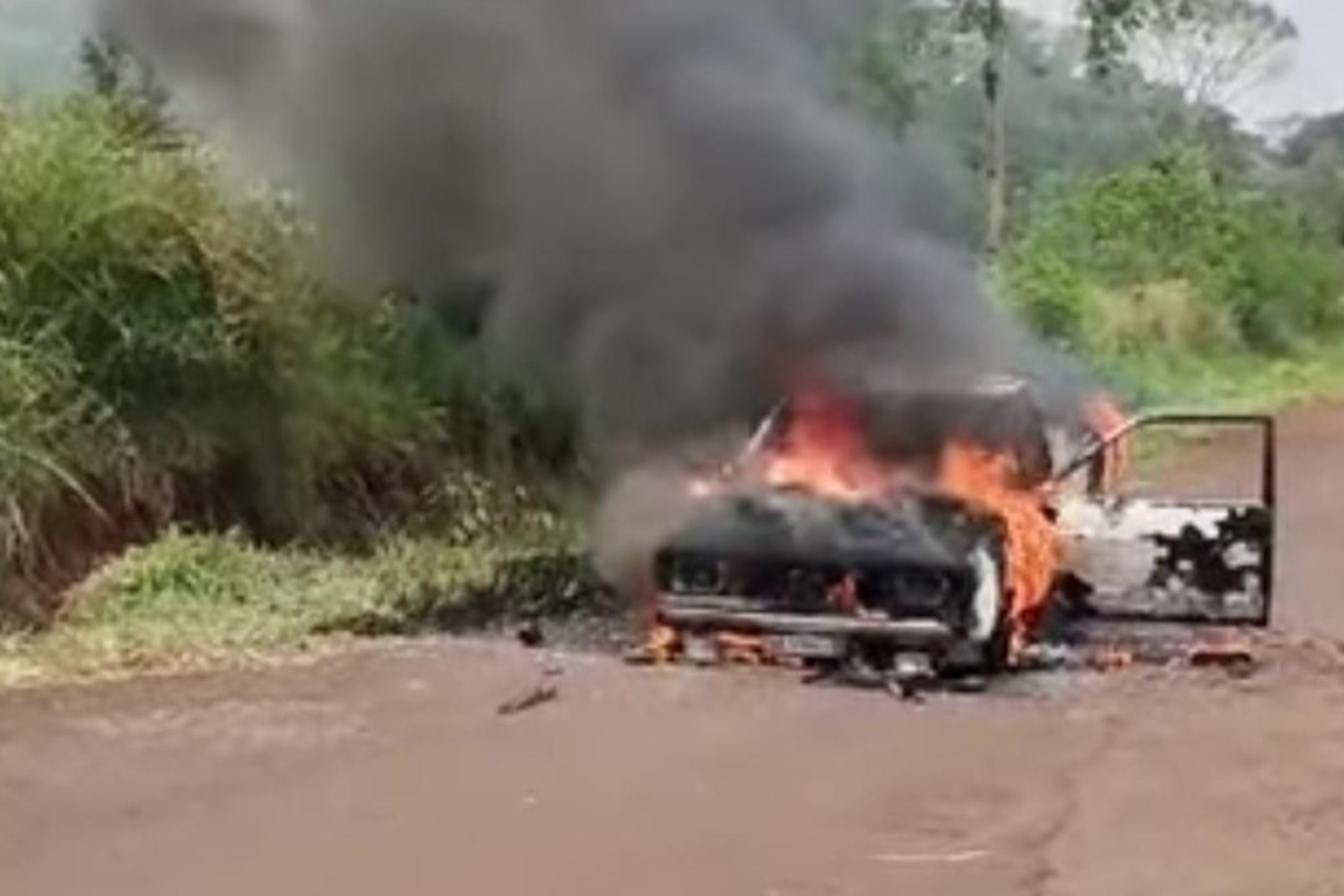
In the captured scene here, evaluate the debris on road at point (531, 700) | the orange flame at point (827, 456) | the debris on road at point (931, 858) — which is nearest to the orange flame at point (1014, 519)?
the orange flame at point (827, 456)

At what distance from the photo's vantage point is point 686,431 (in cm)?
1508

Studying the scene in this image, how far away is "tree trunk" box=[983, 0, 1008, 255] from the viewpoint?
26031 mm

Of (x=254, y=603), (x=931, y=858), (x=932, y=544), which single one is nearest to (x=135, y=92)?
(x=254, y=603)

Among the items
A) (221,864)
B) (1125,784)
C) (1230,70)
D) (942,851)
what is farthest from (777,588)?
(1230,70)

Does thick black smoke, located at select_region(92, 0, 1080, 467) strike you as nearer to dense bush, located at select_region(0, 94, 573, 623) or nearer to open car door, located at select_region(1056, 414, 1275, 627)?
dense bush, located at select_region(0, 94, 573, 623)

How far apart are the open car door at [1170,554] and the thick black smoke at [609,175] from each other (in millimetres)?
1622

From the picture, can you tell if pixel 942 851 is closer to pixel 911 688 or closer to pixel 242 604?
pixel 911 688

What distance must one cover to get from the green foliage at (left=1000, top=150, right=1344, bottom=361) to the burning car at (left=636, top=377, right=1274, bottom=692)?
18.1 metres

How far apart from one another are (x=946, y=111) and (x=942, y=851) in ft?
58.7

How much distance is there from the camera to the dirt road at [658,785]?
8000 millimetres

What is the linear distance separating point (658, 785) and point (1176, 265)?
29199 millimetres

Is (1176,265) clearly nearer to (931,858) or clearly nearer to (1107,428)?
(1107,428)

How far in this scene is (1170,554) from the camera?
12.5m

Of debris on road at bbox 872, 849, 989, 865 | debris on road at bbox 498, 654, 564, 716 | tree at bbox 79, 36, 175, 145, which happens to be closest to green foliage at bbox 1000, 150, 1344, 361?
tree at bbox 79, 36, 175, 145
